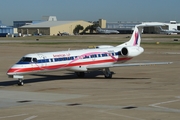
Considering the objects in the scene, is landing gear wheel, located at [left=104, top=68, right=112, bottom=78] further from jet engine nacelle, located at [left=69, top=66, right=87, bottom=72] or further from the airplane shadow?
jet engine nacelle, located at [left=69, top=66, right=87, bottom=72]

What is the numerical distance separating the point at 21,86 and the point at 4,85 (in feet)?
5.43

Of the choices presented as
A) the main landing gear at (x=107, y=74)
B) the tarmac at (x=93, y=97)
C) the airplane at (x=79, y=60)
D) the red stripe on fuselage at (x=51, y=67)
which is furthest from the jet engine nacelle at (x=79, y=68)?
the main landing gear at (x=107, y=74)

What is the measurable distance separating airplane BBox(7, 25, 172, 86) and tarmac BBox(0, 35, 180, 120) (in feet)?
3.34

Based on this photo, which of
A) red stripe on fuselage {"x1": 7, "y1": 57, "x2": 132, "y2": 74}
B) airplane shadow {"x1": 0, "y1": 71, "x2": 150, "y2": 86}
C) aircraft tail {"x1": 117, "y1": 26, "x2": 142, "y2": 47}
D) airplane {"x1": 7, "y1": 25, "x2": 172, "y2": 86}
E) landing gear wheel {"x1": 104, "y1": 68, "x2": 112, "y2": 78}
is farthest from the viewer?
aircraft tail {"x1": 117, "y1": 26, "x2": 142, "y2": 47}

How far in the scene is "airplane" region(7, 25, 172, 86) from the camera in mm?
29891

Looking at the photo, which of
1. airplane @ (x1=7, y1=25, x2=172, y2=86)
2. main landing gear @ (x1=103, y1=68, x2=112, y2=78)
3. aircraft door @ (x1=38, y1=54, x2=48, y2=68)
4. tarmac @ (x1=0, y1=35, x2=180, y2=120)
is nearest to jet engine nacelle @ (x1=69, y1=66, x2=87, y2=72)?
airplane @ (x1=7, y1=25, x2=172, y2=86)

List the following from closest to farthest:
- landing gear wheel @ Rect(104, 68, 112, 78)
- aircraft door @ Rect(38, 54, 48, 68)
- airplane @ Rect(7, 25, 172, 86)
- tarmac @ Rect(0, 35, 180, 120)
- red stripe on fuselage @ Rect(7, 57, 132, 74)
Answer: tarmac @ Rect(0, 35, 180, 120), red stripe on fuselage @ Rect(7, 57, 132, 74), airplane @ Rect(7, 25, 172, 86), aircraft door @ Rect(38, 54, 48, 68), landing gear wheel @ Rect(104, 68, 112, 78)

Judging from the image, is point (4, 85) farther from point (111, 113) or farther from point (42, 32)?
point (42, 32)

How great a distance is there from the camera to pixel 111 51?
119 ft

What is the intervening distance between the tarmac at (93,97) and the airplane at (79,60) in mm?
1018

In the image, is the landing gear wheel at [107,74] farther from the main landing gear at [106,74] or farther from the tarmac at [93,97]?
the tarmac at [93,97]

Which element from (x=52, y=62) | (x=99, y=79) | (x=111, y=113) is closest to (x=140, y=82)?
(x=99, y=79)

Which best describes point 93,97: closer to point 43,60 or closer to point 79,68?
point 43,60

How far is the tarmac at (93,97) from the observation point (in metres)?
18.4
